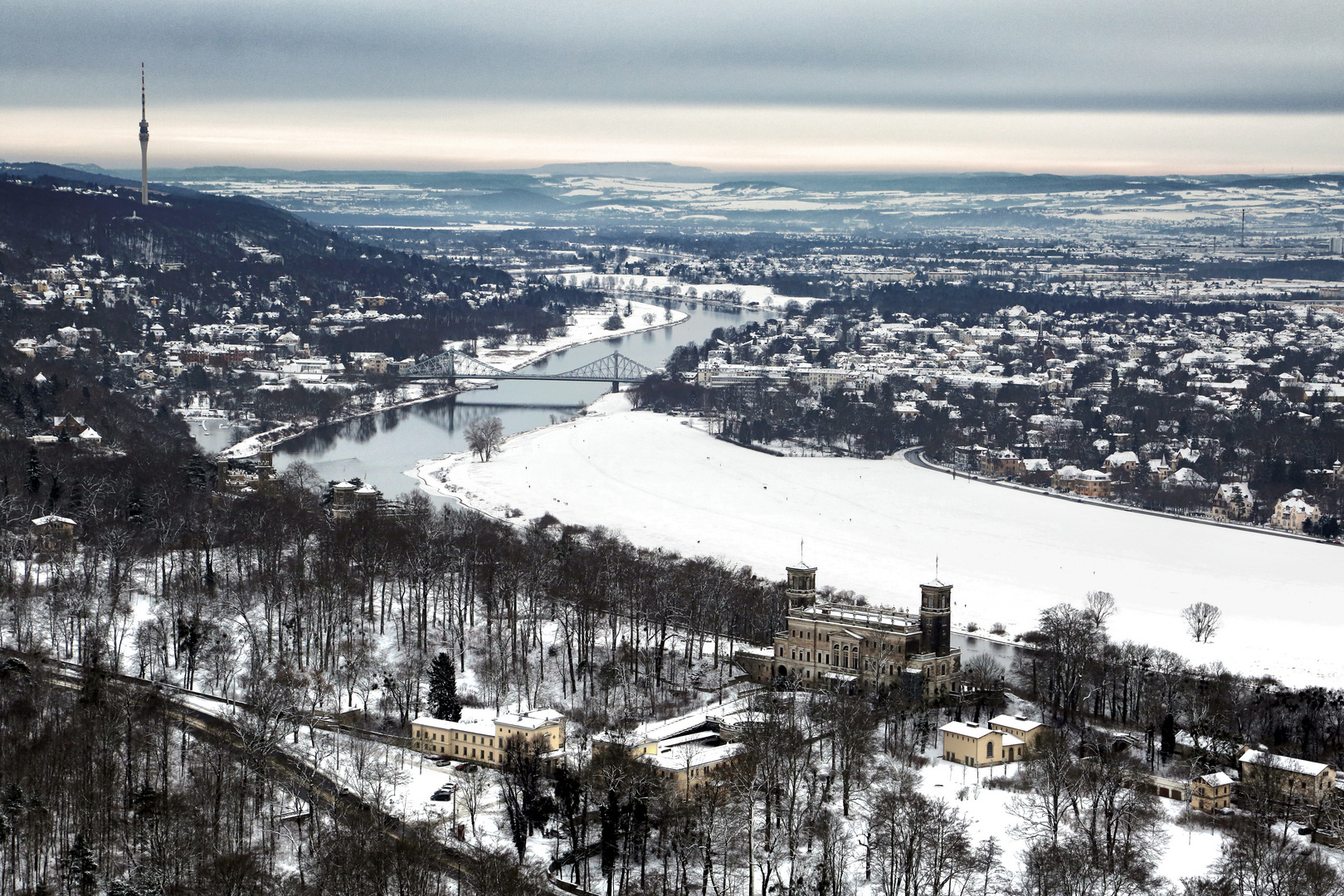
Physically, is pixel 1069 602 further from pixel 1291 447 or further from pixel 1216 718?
pixel 1291 447

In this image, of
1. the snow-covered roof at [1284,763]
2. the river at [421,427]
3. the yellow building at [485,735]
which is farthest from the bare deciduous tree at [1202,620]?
the river at [421,427]

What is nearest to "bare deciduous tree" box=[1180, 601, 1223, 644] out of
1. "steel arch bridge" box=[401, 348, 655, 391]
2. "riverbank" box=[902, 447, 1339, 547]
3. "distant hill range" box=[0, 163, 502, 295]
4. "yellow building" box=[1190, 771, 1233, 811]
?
"yellow building" box=[1190, 771, 1233, 811]

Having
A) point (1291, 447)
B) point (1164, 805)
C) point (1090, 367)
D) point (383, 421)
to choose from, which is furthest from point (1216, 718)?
point (1090, 367)

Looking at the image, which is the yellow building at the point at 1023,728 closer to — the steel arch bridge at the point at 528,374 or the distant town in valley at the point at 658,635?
the distant town in valley at the point at 658,635

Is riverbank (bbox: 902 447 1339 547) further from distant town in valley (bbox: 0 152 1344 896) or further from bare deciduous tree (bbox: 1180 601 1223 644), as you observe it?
bare deciduous tree (bbox: 1180 601 1223 644)

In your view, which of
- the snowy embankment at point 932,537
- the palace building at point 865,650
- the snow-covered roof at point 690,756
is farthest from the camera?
the snowy embankment at point 932,537

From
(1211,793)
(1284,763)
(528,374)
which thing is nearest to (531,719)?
(1211,793)
